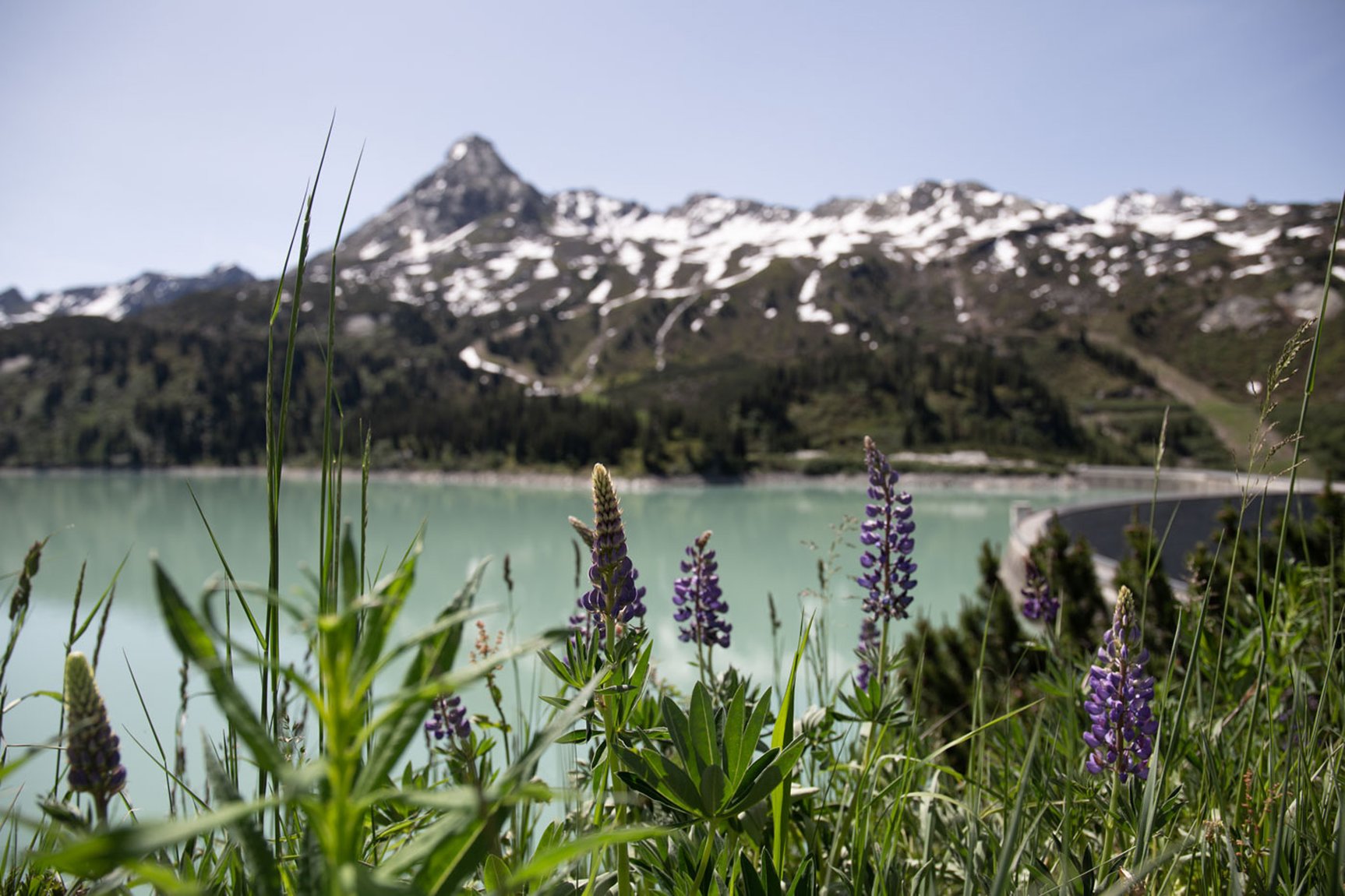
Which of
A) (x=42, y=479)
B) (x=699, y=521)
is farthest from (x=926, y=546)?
(x=42, y=479)

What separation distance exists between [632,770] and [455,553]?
151 feet

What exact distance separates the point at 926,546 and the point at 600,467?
4386 centimetres

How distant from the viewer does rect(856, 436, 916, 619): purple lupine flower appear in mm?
2777

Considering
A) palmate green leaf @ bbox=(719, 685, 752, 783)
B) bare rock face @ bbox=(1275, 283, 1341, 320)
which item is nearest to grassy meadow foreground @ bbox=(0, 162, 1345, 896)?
palmate green leaf @ bbox=(719, 685, 752, 783)

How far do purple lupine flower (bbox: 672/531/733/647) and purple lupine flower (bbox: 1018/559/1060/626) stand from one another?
189 centimetres

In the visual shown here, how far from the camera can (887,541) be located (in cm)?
282

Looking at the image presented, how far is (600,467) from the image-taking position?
1250 mm

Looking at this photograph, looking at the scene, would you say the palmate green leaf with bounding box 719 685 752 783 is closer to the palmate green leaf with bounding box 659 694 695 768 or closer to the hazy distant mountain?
the palmate green leaf with bounding box 659 694 695 768

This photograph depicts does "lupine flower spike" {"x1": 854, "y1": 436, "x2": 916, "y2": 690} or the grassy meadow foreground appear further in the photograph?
"lupine flower spike" {"x1": 854, "y1": 436, "x2": 916, "y2": 690}

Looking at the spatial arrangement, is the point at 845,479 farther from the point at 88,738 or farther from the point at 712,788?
the point at 88,738

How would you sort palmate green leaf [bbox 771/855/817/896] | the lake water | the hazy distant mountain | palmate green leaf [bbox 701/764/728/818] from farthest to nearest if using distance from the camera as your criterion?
the hazy distant mountain, the lake water, palmate green leaf [bbox 771/855/817/896], palmate green leaf [bbox 701/764/728/818]

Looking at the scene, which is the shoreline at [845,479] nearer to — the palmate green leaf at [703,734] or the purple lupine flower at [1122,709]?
the purple lupine flower at [1122,709]

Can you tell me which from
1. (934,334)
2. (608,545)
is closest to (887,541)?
(608,545)

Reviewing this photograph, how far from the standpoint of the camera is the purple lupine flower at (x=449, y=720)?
8.08 ft
